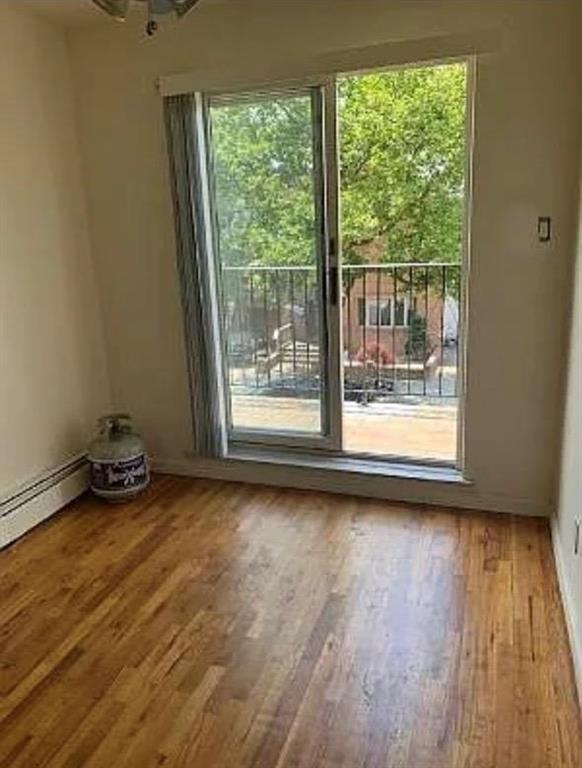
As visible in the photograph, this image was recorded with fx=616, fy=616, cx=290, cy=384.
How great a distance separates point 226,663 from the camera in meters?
1.94

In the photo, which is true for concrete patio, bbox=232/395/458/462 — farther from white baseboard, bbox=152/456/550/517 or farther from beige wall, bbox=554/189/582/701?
beige wall, bbox=554/189/582/701

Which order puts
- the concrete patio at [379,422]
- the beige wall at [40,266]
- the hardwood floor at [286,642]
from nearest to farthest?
the hardwood floor at [286,642]
the beige wall at [40,266]
the concrete patio at [379,422]

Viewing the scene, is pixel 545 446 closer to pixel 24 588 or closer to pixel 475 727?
pixel 475 727

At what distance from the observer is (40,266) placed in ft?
9.55

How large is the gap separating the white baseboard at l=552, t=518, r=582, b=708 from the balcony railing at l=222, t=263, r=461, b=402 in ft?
3.27

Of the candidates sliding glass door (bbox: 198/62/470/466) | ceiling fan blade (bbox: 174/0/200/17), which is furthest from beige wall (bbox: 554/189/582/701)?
ceiling fan blade (bbox: 174/0/200/17)

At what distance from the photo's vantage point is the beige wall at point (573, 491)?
6.34ft

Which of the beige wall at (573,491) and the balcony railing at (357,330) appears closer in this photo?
the beige wall at (573,491)

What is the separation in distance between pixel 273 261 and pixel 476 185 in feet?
3.34

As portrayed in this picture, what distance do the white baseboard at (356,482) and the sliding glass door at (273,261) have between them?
160 millimetres

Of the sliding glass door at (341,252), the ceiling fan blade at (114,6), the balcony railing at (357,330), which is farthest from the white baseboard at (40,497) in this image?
the ceiling fan blade at (114,6)

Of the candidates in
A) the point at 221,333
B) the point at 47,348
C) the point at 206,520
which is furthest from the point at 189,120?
the point at 206,520

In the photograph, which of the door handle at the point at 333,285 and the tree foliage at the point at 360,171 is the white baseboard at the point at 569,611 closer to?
the door handle at the point at 333,285

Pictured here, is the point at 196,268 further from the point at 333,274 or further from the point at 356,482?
the point at 356,482
